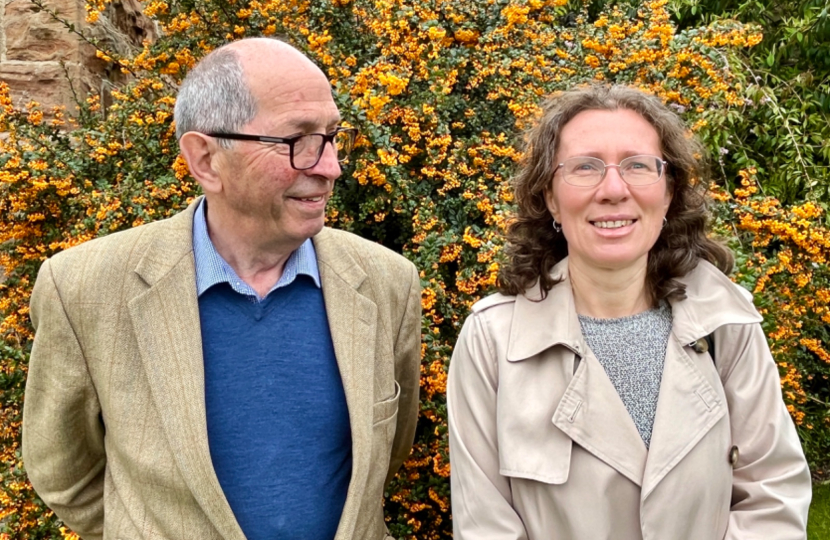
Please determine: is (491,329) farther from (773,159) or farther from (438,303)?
(773,159)

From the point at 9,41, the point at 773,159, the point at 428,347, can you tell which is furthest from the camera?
the point at 773,159

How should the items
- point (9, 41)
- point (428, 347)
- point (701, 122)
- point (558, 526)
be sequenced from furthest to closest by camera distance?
1. point (9, 41)
2. point (701, 122)
3. point (428, 347)
4. point (558, 526)

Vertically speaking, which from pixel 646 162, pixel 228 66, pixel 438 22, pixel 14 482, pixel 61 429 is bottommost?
pixel 14 482

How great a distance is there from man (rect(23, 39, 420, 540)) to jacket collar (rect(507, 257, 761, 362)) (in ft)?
1.28

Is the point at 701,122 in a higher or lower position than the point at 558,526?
higher

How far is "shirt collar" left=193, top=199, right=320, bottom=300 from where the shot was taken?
1.78 m

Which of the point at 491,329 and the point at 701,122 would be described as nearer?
the point at 491,329

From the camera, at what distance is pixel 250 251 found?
1.81 meters

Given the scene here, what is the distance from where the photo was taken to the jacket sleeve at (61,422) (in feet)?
5.65

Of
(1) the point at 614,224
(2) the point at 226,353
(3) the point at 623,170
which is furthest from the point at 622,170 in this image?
(2) the point at 226,353

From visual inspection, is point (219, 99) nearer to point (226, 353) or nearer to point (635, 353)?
point (226, 353)

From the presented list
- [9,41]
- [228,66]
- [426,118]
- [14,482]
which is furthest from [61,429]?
[9,41]

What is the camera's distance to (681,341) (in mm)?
1739

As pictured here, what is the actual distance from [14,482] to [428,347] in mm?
1747
